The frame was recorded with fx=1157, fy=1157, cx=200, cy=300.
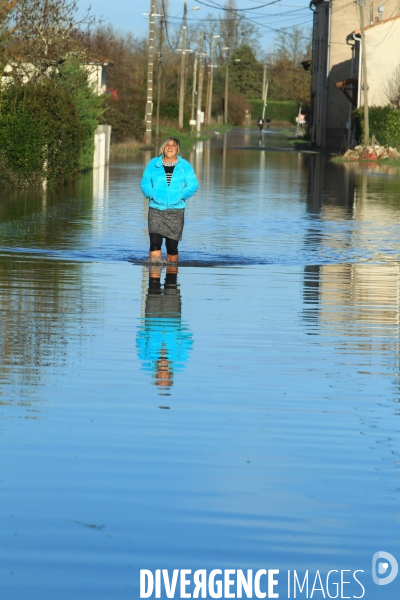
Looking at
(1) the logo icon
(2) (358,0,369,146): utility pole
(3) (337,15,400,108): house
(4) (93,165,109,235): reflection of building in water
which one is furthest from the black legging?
(3) (337,15,400,108): house

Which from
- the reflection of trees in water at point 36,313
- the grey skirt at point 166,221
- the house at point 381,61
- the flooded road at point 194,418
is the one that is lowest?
the flooded road at point 194,418

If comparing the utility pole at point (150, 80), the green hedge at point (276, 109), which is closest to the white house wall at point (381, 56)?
the utility pole at point (150, 80)

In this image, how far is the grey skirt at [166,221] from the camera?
13141mm

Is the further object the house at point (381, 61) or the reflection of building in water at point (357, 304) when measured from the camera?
the house at point (381, 61)

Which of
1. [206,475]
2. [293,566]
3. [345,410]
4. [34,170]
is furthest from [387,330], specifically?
[34,170]

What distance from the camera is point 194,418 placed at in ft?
21.1

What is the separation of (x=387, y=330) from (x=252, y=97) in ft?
469

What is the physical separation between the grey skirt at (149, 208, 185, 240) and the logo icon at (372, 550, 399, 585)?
29.1ft

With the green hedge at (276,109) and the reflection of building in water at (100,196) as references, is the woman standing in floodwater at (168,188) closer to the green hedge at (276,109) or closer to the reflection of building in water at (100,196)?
the reflection of building in water at (100,196)

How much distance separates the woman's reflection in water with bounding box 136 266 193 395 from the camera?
25.5 ft

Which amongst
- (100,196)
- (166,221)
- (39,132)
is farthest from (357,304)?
(39,132)

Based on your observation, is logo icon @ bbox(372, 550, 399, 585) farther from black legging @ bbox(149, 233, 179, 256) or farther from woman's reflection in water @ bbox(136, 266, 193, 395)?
black legging @ bbox(149, 233, 179, 256)

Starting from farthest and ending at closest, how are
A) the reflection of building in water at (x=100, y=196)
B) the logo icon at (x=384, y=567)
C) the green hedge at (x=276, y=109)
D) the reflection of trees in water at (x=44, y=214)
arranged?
the green hedge at (x=276, y=109)
the reflection of building in water at (x=100, y=196)
the reflection of trees in water at (x=44, y=214)
the logo icon at (x=384, y=567)
